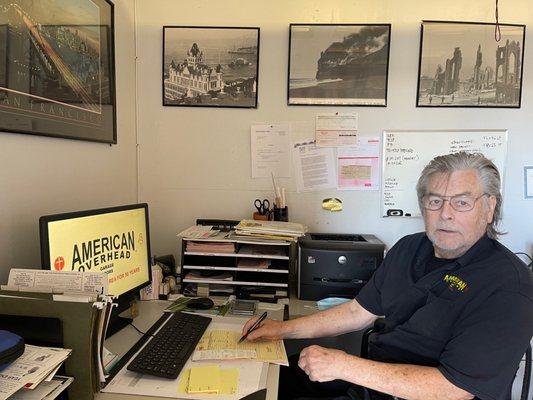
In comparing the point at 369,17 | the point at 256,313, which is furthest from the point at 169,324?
the point at 369,17

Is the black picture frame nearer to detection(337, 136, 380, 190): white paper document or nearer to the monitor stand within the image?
the monitor stand

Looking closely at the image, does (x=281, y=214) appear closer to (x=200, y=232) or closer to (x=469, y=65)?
(x=200, y=232)

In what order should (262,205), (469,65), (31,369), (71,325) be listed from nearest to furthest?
(31,369) → (71,325) → (469,65) → (262,205)

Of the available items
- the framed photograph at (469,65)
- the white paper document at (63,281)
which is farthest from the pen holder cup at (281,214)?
the white paper document at (63,281)

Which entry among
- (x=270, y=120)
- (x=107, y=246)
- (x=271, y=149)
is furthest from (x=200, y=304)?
(x=270, y=120)

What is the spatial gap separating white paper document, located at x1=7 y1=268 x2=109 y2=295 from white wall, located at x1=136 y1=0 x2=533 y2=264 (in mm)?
1215

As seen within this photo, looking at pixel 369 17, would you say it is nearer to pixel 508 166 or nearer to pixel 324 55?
pixel 324 55

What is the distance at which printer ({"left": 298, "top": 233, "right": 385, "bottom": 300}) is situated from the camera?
1730mm

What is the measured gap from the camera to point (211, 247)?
1741mm

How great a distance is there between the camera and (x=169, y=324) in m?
1.37

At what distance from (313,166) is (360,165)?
0.27m

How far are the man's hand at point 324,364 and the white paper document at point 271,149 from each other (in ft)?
3.78

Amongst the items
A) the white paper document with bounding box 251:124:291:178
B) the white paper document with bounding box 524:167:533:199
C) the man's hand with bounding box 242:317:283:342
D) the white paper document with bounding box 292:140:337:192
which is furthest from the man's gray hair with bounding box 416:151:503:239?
the white paper document with bounding box 524:167:533:199

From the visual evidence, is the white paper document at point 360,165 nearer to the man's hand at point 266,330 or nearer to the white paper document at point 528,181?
the white paper document at point 528,181
